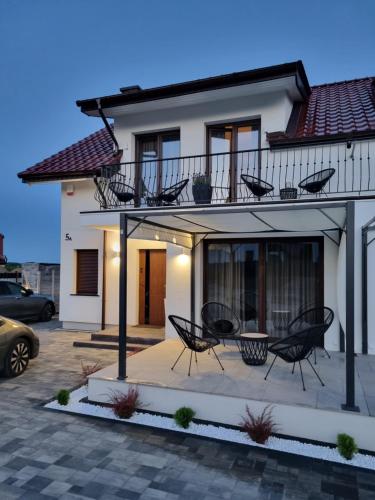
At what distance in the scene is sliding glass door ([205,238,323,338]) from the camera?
26.3ft

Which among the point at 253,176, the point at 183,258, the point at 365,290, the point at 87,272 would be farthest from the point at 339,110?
the point at 87,272

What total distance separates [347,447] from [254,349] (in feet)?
7.90

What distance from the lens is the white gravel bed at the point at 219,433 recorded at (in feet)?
13.2

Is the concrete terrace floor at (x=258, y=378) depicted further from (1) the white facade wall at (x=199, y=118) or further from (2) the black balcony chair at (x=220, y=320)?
(1) the white facade wall at (x=199, y=118)

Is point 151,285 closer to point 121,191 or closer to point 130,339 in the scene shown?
point 130,339

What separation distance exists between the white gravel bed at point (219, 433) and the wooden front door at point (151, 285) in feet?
14.8

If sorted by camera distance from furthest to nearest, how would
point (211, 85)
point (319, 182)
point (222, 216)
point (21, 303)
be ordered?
point (21, 303) → point (211, 85) → point (319, 182) → point (222, 216)

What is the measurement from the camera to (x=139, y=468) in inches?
150

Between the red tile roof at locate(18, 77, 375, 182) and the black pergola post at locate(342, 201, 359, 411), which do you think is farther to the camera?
the red tile roof at locate(18, 77, 375, 182)

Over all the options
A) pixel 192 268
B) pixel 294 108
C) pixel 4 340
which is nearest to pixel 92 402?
pixel 4 340

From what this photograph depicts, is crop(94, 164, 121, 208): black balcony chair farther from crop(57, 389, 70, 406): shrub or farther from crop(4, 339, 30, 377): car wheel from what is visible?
crop(57, 389, 70, 406): shrub

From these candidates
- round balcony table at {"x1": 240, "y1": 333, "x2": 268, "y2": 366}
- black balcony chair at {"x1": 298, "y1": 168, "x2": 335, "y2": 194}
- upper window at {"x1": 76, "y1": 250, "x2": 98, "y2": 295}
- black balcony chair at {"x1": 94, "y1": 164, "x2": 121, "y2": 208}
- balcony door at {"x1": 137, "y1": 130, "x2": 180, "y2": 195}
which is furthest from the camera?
upper window at {"x1": 76, "y1": 250, "x2": 98, "y2": 295}

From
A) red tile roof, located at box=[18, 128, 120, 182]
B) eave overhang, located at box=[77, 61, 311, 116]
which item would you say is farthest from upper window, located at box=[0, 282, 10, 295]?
eave overhang, located at box=[77, 61, 311, 116]

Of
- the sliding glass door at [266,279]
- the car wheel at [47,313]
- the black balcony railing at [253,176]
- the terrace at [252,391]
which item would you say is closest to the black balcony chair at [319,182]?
the black balcony railing at [253,176]
